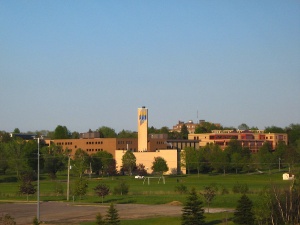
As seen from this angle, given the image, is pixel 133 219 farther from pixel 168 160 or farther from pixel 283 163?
pixel 283 163

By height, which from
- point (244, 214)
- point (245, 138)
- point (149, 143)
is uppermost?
point (245, 138)

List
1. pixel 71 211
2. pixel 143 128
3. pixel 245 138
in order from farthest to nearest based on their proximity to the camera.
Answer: pixel 245 138
pixel 143 128
pixel 71 211

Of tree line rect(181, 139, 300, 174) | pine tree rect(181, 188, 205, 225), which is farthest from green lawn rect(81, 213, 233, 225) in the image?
tree line rect(181, 139, 300, 174)

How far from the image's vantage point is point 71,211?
58.9 metres

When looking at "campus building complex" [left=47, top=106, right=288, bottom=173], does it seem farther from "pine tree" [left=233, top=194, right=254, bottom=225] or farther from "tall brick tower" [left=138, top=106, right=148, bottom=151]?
"pine tree" [left=233, top=194, right=254, bottom=225]

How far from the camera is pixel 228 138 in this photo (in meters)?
181

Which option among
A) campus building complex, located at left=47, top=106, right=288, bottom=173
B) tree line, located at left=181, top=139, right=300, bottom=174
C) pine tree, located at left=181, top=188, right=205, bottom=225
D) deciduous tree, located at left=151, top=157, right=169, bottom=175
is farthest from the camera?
campus building complex, located at left=47, top=106, right=288, bottom=173

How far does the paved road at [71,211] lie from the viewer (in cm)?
5172

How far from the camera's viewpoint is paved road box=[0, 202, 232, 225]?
51.7 meters

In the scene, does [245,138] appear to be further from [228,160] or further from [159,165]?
[159,165]

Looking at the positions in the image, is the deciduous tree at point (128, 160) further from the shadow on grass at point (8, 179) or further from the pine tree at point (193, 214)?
the pine tree at point (193, 214)

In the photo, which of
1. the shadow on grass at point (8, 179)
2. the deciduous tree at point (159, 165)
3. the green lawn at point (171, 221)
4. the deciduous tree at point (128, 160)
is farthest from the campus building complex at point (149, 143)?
the green lawn at point (171, 221)

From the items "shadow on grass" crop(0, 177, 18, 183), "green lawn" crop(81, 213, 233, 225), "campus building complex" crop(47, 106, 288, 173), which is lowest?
"green lawn" crop(81, 213, 233, 225)

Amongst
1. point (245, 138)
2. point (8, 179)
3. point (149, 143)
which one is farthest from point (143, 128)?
point (245, 138)
